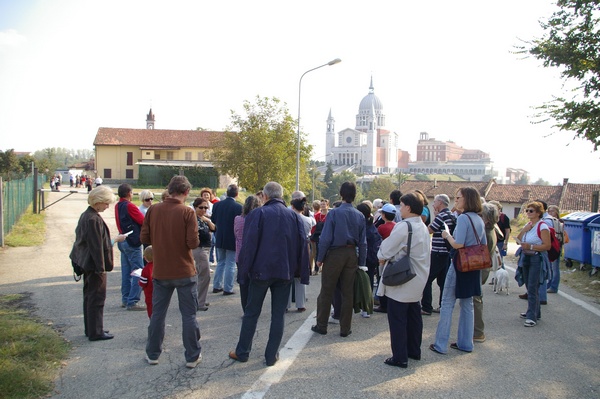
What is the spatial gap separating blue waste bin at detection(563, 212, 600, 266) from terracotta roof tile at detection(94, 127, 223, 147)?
173ft

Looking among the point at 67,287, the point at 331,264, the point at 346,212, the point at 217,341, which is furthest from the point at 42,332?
the point at 346,212

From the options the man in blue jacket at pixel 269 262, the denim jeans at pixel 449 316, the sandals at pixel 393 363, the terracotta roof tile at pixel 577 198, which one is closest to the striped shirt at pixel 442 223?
the denim jeans at pixel 449 316

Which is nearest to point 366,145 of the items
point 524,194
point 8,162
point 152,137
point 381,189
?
point 381,189

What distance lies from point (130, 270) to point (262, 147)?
26.3 m

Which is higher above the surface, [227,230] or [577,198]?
[227,230]

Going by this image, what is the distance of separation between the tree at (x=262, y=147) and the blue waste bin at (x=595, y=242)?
23.4 meters

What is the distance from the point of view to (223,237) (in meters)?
8.13

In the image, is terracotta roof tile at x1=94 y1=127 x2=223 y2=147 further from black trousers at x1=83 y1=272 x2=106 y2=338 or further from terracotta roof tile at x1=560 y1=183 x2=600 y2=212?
black trousers at x1=83 y1=272 x2=106 y2=338

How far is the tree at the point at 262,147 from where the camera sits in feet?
109

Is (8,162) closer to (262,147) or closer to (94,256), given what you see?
(262,147)

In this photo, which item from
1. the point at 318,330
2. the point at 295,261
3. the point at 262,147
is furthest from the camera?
the point at 262,147

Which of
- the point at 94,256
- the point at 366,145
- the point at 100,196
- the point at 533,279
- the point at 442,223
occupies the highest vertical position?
the point at 366,145

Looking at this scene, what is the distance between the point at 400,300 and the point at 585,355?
2.48 meters

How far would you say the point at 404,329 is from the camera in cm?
512
